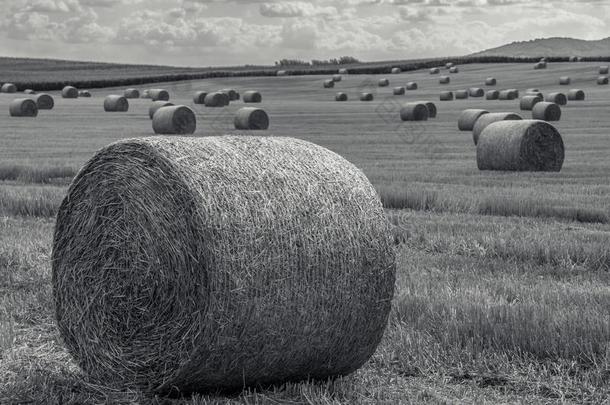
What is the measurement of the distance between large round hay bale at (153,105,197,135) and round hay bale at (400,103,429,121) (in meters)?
10.9

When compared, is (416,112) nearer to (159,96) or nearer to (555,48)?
(159,96)

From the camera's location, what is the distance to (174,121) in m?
33.8

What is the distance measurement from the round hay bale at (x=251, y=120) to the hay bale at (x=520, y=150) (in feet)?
45.7

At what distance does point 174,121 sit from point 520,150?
14377 mm

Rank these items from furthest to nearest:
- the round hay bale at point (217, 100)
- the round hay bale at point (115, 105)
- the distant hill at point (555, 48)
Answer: the distant hill at point (555, 48)
the round hay bale at point (217, 100)
the round hay bale at point (115, 105)

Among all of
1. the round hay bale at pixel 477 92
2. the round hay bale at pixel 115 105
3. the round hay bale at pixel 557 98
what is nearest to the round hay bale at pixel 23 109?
the round hay bale at pixel 115 105

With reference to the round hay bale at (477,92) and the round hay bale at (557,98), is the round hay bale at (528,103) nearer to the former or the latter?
the round hay bale at (557,98)

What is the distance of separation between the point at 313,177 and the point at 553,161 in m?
17.7

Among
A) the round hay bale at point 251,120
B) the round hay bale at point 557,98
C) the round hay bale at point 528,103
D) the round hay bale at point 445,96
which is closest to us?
the round hay bale at point 251,120

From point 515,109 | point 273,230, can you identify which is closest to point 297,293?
point 273,230

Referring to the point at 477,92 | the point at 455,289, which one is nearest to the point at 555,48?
the point at 477,92

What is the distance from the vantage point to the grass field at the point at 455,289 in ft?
21.8

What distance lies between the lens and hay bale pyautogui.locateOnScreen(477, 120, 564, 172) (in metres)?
22.9

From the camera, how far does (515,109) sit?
48312 mm
